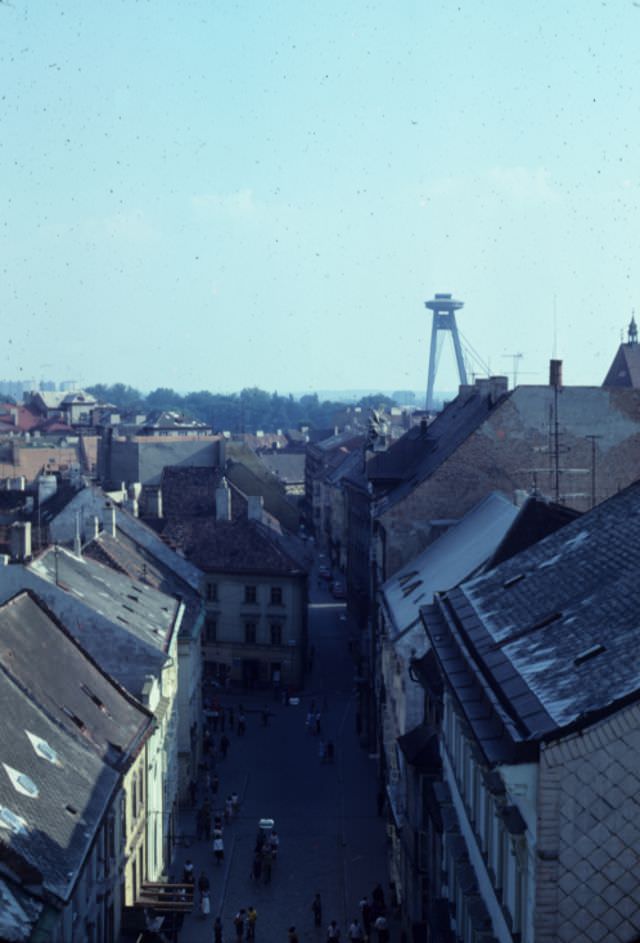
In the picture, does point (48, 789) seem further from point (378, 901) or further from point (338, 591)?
point (338, 591)

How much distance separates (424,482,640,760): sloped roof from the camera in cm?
1686

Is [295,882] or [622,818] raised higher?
[622,818]

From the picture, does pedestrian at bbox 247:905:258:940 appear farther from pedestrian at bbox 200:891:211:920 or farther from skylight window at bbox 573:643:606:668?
skylight window at bbox 573:643:606:668

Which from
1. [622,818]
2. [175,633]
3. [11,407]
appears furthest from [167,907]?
[11,407]

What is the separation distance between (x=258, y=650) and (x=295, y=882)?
2701 cm

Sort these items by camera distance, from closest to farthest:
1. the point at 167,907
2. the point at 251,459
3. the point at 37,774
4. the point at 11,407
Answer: the point at 37,774 < the point at 167,907 < the point at 251,459 < the point at 11,407

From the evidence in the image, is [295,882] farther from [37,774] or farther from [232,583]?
[232,583]

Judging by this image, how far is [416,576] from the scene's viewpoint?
4469 centimetres

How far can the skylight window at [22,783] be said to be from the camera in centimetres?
2361

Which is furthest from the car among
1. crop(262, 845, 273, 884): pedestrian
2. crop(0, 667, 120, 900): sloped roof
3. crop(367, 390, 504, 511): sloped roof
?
crop(0, 667, 120, 900): sloped roof

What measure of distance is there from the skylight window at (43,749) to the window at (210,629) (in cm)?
3947

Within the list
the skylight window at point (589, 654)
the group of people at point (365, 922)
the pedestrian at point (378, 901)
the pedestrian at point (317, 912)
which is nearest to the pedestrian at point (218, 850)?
the group of people at point (365, 922)

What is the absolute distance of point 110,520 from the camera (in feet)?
174

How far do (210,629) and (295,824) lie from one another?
22.9 m
